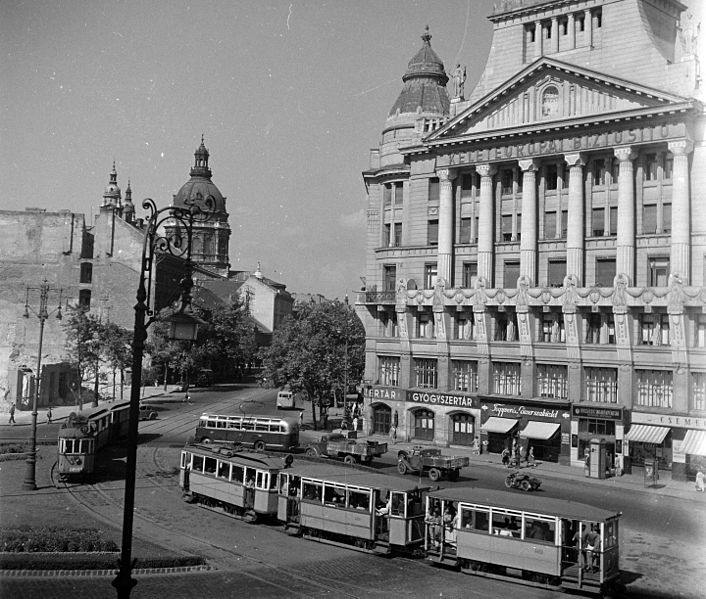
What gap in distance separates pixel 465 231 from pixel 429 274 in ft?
13.4

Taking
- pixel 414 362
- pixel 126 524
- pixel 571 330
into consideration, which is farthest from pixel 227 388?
pixel 126 524

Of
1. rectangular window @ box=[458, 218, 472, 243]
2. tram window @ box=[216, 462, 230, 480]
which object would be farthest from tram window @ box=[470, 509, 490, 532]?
rectangular window @ box=[458, 218, 472, 243]

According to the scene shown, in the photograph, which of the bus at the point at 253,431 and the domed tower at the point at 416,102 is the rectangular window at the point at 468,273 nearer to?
the domed tower at the point at 416,102

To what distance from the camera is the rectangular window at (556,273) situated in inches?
1986

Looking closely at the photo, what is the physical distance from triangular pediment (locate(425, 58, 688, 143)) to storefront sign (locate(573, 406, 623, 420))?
56.4 ft

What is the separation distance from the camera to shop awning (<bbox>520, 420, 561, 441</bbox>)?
4716cm

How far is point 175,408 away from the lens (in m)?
71.1

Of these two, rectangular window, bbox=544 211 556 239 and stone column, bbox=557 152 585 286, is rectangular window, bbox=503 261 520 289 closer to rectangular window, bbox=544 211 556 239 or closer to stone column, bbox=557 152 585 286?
rectangular window, bbox=544 211 556 239

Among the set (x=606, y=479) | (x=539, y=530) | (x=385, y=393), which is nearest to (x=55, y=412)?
(x=385, y=393)

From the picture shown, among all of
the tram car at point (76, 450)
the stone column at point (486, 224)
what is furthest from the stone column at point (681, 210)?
the tram car at point (76, 450)

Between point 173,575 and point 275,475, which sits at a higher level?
point 275,475

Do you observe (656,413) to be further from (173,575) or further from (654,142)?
(173,575)

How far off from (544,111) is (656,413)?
20.1 m

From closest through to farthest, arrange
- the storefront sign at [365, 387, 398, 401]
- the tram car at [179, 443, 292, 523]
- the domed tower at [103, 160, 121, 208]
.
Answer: the tram car at [179, 443, 292, 523] < the storefront sign at [365, 387, 398, 401] < the domed tower at [103, 160, 121, 208]
